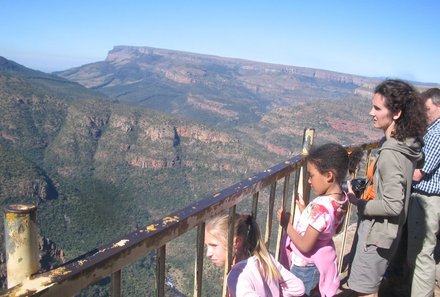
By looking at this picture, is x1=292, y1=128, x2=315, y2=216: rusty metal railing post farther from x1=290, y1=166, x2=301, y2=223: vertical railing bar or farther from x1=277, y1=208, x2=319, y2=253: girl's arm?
x1=277, y1=208, x2=319, y2=253: girl's arm

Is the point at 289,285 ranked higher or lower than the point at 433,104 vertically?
lower

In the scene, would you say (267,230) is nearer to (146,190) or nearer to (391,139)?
(391,139)

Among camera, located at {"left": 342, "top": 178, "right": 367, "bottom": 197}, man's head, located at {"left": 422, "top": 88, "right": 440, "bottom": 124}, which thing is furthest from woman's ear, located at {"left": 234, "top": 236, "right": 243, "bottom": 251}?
man's head, located at {"left": 422, "top": 88, "right": 440, "bottom": 124}

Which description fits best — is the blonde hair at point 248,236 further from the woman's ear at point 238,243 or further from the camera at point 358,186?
the camera at point 358,186

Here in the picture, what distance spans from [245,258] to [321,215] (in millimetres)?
666

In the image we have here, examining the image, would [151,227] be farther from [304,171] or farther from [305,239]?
[304,171]

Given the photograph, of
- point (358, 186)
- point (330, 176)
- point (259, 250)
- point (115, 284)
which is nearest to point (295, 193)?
point (358, 186)

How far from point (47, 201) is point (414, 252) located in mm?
72302

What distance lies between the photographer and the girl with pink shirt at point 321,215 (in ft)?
8.78

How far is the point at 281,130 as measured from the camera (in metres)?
120

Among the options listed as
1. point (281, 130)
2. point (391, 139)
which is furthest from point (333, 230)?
point (281, 130)

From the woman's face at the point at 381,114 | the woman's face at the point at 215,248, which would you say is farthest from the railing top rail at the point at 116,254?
the woman's face at the point at 381,114

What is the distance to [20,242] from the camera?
1062 mm

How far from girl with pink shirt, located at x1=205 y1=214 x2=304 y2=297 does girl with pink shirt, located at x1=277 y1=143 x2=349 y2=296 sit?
43 centimetres
